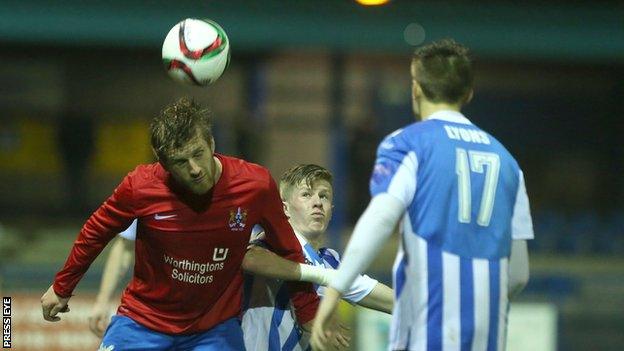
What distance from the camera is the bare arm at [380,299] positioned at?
4227mm

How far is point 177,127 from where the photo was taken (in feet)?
12.3

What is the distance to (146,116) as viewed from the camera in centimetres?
1534

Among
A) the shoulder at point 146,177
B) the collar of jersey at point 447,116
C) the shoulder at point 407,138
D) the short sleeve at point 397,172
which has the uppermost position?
the collar of jersey at point 447,116

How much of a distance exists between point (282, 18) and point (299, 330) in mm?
8967

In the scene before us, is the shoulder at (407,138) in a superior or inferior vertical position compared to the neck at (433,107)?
inferior

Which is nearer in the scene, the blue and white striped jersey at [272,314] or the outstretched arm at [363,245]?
the outstretched arm at [363,245]

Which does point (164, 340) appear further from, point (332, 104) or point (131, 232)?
point (332, 104)

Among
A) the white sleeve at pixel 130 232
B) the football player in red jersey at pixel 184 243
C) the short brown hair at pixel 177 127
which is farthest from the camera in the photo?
the white sleeve at pixel 130 232

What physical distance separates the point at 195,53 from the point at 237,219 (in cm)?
71

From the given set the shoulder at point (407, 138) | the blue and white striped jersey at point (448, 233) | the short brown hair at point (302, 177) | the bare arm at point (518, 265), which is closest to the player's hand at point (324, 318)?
the blue and white striped jersey at point (448, 233)

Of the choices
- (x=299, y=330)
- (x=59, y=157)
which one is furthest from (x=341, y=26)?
(x=299, y=330)

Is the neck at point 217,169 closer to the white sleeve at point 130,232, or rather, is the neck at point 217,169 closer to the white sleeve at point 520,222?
the white sleeve at point 130,232

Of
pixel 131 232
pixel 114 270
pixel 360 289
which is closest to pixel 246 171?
pixel 131 232

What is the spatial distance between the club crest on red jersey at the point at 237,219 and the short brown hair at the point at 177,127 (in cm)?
30
